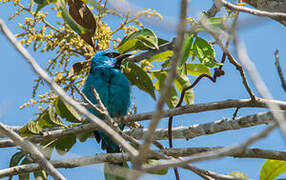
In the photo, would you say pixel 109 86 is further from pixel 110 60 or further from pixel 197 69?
pixel 197 69

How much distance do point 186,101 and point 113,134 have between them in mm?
2808

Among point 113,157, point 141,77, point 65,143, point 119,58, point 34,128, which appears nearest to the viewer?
point 113,157

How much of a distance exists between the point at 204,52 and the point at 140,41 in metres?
0.75

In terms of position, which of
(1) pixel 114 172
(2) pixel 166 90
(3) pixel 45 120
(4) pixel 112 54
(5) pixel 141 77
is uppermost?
(2) pixel 166 90

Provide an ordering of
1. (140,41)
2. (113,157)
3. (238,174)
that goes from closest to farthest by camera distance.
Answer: (113,157), (238,174), (140,41)

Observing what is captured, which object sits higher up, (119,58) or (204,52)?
(204,52)

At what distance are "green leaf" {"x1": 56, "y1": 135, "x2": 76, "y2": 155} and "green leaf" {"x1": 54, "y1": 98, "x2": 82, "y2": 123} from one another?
179mm

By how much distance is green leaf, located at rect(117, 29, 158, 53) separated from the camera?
3908mm

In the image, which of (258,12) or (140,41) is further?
(140,41)

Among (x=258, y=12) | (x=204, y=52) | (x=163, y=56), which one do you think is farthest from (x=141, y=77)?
(x=258, y=12)

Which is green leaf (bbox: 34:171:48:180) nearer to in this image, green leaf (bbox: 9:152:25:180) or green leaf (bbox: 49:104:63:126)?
green leaf (bbox: 9:152:25:180)

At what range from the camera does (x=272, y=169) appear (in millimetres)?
3539

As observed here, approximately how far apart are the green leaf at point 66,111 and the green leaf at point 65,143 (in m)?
0.18

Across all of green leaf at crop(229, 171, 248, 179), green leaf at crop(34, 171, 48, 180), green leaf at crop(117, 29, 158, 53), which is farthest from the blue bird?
green leaf at crop(229, 171, 248, 179)
